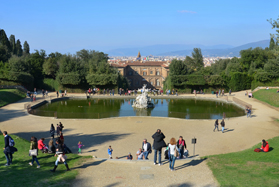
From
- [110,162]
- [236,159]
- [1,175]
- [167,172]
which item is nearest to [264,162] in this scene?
[236,159]

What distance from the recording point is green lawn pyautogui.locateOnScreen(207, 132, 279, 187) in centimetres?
846

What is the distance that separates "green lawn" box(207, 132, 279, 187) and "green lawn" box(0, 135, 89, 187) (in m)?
5.50

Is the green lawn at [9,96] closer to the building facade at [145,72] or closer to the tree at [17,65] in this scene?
the tree at [17,65]

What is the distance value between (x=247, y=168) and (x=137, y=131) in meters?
9.76

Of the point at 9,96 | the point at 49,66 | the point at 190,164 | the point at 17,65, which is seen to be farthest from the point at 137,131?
the point at 49,66

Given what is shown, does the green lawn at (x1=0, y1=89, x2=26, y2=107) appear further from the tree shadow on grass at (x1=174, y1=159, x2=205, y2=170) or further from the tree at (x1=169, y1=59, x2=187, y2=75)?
the tree at (x1=169, y1=59, x2=187, y2=75)

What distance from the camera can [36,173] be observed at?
898 cm

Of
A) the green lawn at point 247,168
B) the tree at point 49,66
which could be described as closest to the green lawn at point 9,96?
the tree at point 49,66

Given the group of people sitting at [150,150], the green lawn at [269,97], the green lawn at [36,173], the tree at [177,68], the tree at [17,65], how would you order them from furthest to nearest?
the tree at [177,68], the tree at [17,65], the green lawn at [269,97], the group of people sitting at [150,150], the green lawn at [36,173]

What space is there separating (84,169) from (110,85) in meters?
37.1

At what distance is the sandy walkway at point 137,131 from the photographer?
48.5 feet

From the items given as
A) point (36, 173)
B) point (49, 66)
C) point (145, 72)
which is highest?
point (145, 72)

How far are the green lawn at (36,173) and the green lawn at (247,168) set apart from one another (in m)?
5.50

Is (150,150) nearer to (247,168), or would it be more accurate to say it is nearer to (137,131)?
(247,168)
